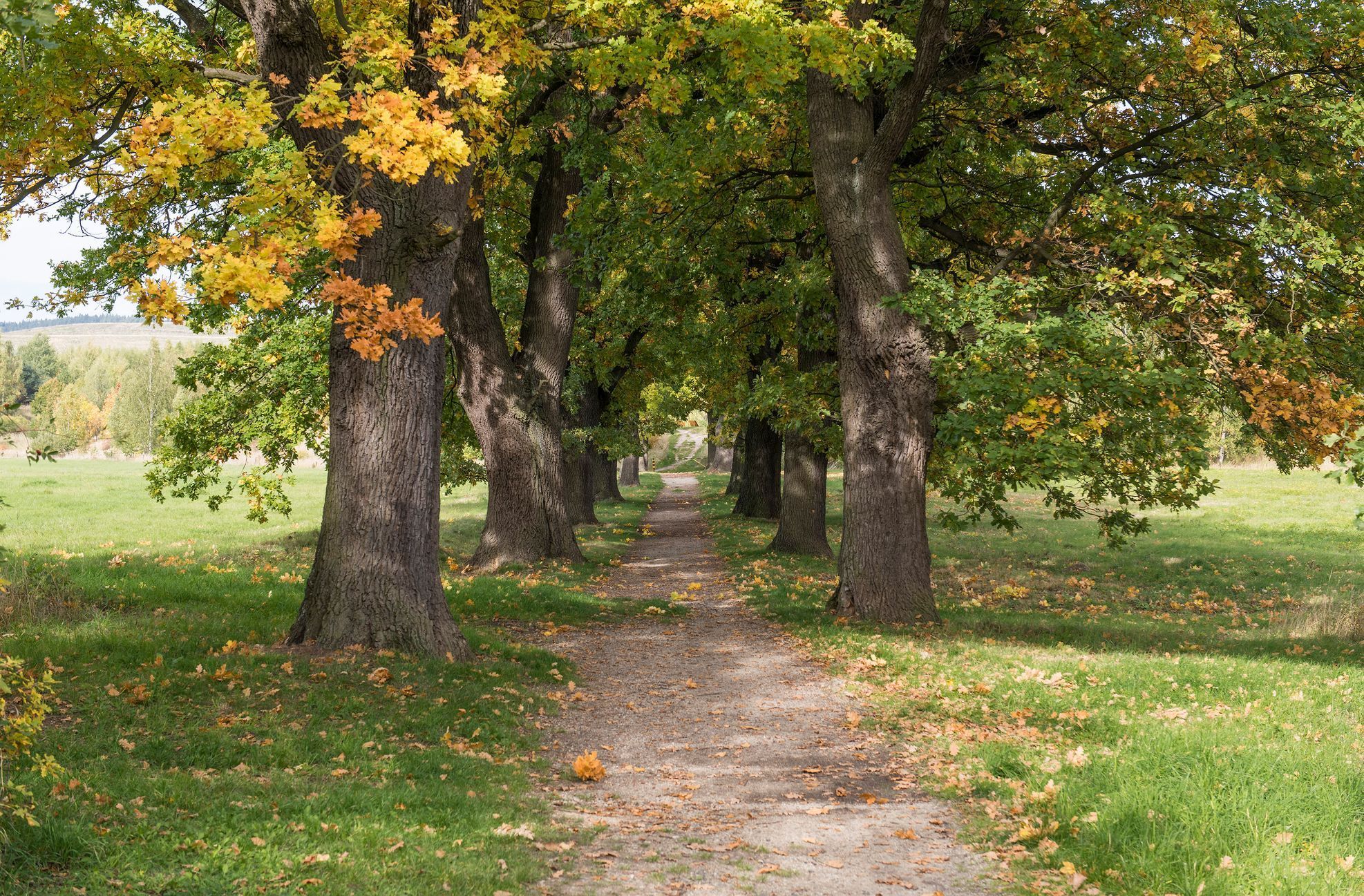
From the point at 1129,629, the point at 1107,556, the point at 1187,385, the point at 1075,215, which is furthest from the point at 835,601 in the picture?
the point at 1107,556

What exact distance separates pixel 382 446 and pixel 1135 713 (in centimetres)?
720

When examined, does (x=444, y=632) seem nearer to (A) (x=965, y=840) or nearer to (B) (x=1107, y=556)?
(A) (x=965, y=840)

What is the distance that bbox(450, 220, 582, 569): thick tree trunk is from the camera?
18.0m

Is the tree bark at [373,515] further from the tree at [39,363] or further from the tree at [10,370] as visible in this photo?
the tree at [39,363]

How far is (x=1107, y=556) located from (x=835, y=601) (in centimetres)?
1231

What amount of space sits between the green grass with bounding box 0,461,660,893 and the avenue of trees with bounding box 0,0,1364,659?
1185 millimetres

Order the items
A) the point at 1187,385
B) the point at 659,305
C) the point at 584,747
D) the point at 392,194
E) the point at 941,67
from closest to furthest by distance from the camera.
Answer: the point at 584,747, the point at 392,194, the point at 1187,385, the point at 941,67, the point at 659,305

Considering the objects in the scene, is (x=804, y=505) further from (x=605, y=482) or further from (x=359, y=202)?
(x=605, y=482)

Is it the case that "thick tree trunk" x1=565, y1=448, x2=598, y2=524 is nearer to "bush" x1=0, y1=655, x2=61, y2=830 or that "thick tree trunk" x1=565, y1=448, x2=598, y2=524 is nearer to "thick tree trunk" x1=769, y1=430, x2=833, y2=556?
"thick tree trunk" x1=769, y1=430, x2=833, y2=556

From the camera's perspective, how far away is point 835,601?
13.5 metres

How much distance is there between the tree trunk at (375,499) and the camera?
31.0 ft

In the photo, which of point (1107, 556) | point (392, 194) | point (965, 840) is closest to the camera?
point (965, 840)

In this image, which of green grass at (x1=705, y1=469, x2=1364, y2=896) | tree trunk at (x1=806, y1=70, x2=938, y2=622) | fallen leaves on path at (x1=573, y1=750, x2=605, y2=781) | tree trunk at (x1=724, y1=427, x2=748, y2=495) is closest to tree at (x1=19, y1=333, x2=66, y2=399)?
tree trunk at (x1=724, y1=427, x2=748, y2=495)

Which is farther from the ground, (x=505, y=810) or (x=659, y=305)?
(x=659, y=305)
